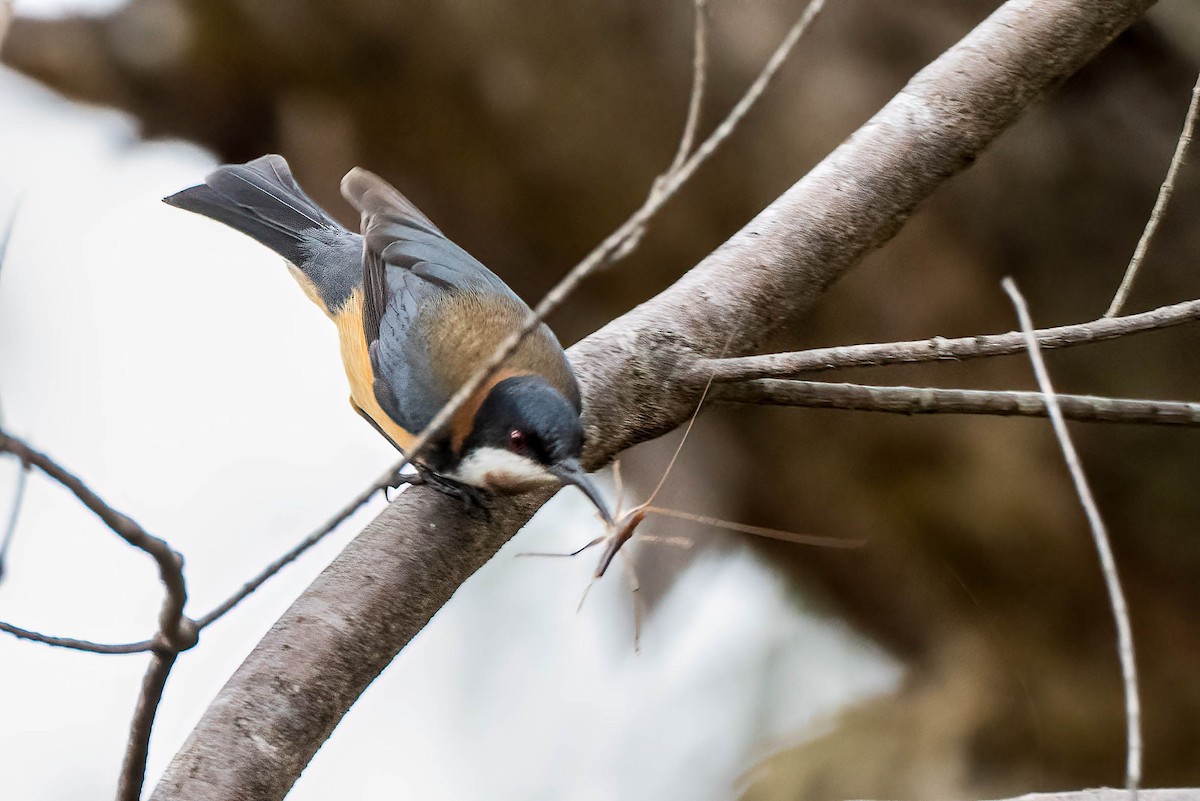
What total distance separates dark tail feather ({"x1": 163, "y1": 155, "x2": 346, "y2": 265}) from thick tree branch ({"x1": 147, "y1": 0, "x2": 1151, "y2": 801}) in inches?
41.0

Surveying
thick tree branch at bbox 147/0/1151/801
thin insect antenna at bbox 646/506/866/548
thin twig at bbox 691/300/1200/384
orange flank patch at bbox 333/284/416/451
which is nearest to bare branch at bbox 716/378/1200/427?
thin twig at bbox 691/300/1200/384

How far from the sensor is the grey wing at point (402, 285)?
2.38 metres

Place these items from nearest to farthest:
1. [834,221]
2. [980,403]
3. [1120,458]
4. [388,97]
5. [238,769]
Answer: [238,769]
[980,403]
[834,221]
[1120,458]
[388,97]

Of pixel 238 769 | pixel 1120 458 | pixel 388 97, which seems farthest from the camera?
pixel 388 97

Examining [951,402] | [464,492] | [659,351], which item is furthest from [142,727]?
[951,402]

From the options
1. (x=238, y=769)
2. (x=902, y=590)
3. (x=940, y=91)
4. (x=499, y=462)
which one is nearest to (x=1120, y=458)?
(x=902, y=590)

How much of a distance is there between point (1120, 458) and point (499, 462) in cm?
296

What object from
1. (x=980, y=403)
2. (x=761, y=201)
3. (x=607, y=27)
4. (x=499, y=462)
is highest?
(x=607, y=27)

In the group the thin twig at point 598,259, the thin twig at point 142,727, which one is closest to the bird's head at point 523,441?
the thin twig at point 598,259

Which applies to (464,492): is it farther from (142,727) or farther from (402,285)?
(142,727)

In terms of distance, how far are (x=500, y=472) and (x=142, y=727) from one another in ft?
3.16

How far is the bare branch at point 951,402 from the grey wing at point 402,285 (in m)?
0.67

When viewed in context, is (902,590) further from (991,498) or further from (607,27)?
(607,27)

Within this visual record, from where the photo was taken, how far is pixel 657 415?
2439 millimetres
